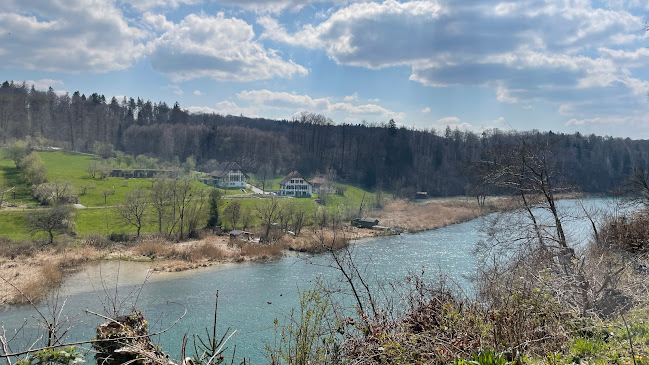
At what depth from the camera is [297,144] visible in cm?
8269

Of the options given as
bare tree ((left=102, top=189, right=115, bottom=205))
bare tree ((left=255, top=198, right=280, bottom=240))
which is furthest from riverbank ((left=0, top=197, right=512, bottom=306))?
bare tree ((left=102, top=189, right=115, bottom=205))

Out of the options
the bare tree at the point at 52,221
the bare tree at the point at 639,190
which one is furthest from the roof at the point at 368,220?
the bare tree at the point at 639,190

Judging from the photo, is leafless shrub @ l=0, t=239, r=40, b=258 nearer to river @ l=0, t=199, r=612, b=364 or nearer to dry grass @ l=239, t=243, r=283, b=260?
river @ l=0, t=199, r=612, b=364

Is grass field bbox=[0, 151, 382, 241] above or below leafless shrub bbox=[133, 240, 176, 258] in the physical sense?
above

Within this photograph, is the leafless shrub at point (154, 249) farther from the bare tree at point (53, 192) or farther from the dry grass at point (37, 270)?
the bare tree at point (53, 192)

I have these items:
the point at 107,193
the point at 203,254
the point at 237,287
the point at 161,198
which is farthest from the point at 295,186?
the point at 237,287

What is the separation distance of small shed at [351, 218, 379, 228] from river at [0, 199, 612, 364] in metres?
8.94

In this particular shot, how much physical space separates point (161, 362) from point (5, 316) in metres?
19.2

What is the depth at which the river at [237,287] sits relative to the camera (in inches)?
A: 603

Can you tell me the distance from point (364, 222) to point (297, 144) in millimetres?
42732

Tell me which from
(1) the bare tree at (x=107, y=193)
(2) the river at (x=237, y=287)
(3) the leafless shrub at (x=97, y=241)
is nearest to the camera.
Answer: (2) the river at (x=237, y=287)

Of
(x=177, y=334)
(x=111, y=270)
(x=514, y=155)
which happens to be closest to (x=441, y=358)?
(x=514, y=155)

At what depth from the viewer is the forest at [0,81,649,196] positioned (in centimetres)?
7019

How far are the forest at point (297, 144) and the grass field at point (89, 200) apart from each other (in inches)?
459
